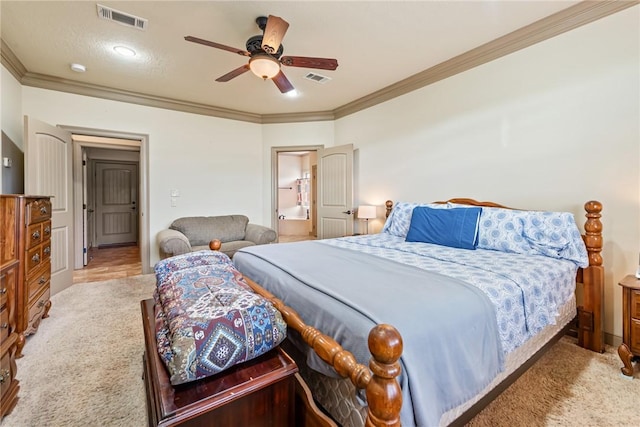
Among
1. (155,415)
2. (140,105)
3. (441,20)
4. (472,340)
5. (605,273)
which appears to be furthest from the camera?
(140,105)

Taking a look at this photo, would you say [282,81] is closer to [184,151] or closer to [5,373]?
[184,151]

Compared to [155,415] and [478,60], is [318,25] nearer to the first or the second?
[478,60]

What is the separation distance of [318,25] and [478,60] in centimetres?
173

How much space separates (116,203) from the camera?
661cm

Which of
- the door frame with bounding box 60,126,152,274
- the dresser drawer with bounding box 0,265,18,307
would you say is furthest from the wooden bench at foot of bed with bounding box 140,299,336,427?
the door frame with bounding box 60,126,152,274

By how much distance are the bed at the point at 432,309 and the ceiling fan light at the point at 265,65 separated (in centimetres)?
148

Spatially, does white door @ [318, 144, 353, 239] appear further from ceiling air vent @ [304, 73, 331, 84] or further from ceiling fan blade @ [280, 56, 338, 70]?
ceiling fan blade @ [280, 56, 338, 70]

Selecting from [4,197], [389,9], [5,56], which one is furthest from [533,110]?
[5,56]

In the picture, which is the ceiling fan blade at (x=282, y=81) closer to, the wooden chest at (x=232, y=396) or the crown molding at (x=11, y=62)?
the wooden chest at (x=232, y=396)

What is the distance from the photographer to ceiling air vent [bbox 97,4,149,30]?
2266 millimetres

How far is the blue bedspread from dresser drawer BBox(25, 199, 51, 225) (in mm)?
2039

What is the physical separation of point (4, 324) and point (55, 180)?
2.38 m

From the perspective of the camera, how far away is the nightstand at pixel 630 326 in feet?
5.84

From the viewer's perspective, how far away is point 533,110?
8.43 ft
